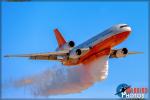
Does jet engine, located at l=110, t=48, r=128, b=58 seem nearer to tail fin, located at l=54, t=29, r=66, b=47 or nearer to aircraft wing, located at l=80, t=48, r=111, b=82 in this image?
aircraft wing, located at l=80, t=48, r=111, b=82

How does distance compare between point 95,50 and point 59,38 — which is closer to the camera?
point 95,50

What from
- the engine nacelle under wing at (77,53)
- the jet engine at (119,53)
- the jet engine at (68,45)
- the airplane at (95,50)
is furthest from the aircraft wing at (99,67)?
the jet engine at (68,45)

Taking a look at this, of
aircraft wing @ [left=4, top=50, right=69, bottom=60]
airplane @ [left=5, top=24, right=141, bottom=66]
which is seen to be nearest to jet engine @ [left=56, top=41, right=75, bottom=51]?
airplane @ [left=5, top=24, right=141, bottom=66]

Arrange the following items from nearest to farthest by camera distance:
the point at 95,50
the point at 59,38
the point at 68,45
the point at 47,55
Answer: the point at 95,50 < the point at 47,55 < the point at 68,45 < the point at 59,38

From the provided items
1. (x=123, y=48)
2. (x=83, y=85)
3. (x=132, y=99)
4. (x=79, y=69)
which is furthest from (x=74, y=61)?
(x=132, y=99)

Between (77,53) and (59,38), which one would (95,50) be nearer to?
(77,53)


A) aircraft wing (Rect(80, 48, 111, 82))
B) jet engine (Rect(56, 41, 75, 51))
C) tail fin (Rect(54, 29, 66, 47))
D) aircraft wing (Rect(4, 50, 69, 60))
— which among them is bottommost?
aircraft wing (Rect(80, 48, 111, 82))

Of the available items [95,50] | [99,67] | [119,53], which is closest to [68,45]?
[119,53]

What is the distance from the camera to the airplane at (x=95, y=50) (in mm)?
22078

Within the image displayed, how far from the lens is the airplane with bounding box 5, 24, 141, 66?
22.1 m

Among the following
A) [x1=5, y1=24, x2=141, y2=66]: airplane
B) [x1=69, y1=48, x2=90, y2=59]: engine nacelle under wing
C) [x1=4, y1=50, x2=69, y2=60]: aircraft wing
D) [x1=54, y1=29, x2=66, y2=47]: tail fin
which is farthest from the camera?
[x1=54, y1=29, x2=66, y2=47]: tail fin

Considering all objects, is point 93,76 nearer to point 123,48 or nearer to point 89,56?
point 89,56

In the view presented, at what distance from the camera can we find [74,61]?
80.0 ft

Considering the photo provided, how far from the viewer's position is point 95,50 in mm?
23219
